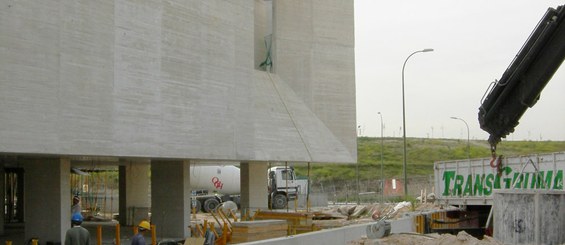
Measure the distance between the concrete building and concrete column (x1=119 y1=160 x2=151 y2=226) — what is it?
6.08 metres

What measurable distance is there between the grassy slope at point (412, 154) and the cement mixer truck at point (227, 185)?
31489mm

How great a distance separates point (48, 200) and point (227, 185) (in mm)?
30347

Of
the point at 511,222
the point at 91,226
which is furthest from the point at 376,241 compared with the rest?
the point at 91,226

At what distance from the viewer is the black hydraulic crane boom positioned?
16.6m

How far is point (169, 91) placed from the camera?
2297cm

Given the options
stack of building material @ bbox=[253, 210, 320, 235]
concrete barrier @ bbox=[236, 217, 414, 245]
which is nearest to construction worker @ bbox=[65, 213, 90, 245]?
concrete barrier @ bbox=[236, 217, 414, 245]

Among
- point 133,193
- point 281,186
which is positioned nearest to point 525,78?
point 133,193

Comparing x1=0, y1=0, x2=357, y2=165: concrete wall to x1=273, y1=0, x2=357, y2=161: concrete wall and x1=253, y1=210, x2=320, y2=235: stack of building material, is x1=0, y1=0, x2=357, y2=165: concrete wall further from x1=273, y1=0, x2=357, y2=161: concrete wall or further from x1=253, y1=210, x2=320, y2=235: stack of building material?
x1=253, y1=210, x2=320, y2=235: stack of building material

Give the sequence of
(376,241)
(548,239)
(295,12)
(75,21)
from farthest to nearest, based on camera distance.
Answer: (295,12)
(75,21)
(548,239)
(376,241)

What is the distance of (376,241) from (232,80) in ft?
37.7

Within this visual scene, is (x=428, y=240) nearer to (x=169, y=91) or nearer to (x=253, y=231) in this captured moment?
(x=253, y=231)

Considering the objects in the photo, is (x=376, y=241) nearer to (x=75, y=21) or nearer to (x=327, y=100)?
(x=75, y=21)

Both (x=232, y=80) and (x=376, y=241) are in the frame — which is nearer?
(x=376, y=241)

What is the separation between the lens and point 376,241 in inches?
622
